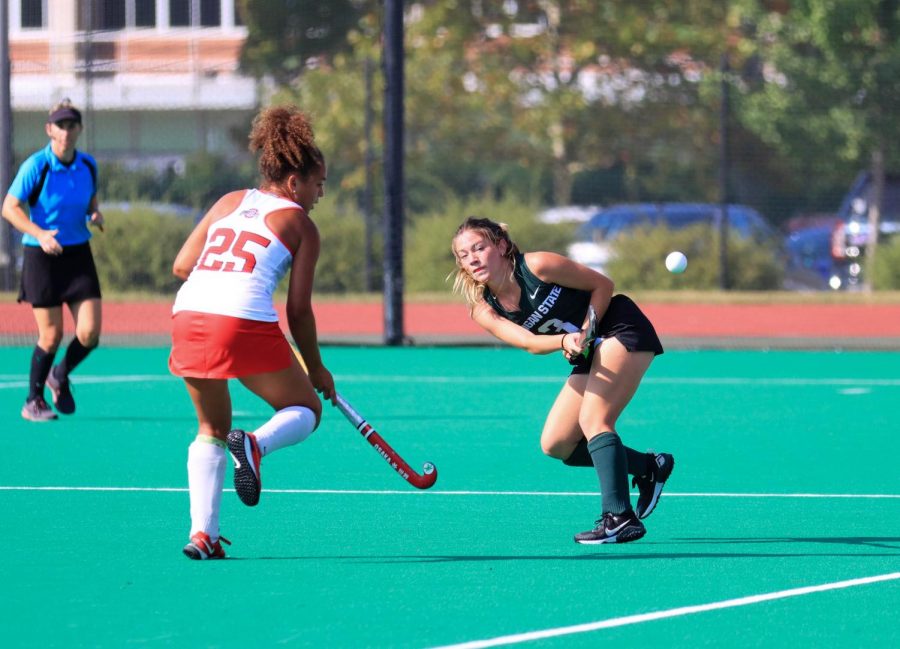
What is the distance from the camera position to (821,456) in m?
9.67

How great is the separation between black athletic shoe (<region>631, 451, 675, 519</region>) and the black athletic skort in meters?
0.51

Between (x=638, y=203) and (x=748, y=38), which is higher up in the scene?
(x=748, y=38)

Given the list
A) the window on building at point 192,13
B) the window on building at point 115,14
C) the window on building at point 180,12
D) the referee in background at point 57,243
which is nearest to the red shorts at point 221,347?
the referee in background at point 57,243

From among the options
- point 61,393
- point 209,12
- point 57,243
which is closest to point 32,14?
point 209,12

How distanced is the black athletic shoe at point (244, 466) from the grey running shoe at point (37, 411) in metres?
5.39

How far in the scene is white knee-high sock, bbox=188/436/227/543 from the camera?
634 cm

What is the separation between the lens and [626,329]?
23.2 ft

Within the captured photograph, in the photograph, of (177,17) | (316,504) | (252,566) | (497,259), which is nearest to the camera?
(252,566)

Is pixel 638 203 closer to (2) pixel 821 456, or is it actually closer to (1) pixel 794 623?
(2) pixel 821 456

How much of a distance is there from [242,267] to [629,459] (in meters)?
1.93

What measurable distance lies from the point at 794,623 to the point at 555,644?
817mm

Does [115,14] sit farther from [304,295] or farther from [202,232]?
[304,295]

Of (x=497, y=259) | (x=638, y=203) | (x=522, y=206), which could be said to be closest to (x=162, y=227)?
(x=522, y=206)

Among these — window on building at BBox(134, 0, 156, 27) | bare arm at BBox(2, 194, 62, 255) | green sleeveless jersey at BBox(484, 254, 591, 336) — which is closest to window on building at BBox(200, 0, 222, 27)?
window on building at BBox(134, 0, 156, 27)
